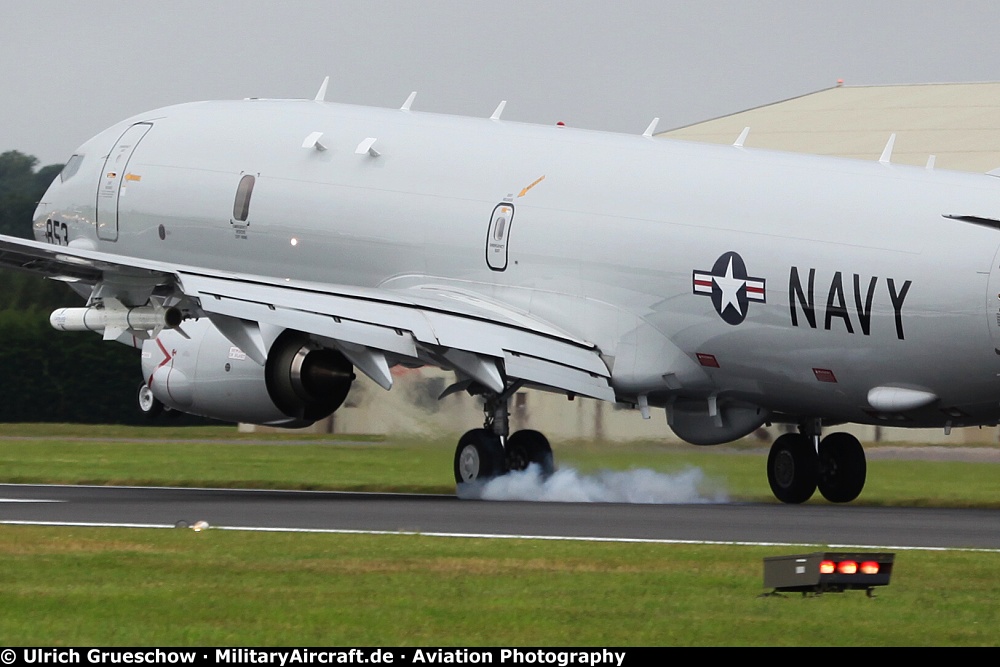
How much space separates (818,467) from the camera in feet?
95.3

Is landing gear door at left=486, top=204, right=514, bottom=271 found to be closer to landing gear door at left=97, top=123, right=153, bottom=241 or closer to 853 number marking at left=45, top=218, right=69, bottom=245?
landing gear door at left=97, top=123, right=153, bottom=241

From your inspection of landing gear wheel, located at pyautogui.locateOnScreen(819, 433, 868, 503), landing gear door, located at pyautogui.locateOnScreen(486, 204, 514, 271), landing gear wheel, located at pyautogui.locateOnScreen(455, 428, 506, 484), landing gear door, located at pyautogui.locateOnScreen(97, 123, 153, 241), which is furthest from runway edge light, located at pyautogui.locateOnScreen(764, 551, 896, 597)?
landing gear door, located at pyautogui.locateOnScreen(97, 123, 153, 241)

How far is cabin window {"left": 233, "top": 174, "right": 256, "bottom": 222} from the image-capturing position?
31.4 meters

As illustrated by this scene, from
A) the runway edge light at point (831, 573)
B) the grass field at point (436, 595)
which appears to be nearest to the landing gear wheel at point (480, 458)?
the grass field at point (436, 595)

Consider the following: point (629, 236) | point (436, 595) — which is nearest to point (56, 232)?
point (629, 236)

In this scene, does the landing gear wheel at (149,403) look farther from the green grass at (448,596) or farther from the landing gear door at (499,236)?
the green grass at (448,596)

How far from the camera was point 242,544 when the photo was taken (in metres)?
19.0

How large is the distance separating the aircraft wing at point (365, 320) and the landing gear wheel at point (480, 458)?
1129 mm

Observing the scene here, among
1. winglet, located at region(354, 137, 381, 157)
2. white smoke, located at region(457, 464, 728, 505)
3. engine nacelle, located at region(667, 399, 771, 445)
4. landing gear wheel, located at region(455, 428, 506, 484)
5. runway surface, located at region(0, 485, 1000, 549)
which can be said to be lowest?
runway surface, located at region(0, 485, 1000, 549)

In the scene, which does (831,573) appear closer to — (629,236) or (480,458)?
(629,236)

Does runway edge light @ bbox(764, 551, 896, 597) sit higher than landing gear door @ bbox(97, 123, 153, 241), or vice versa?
landing gear door @ bbox(97, 123, 153, 241)

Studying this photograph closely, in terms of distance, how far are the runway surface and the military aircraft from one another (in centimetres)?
155

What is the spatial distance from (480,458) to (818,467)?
513 cm

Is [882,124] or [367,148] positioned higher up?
[882,124]
